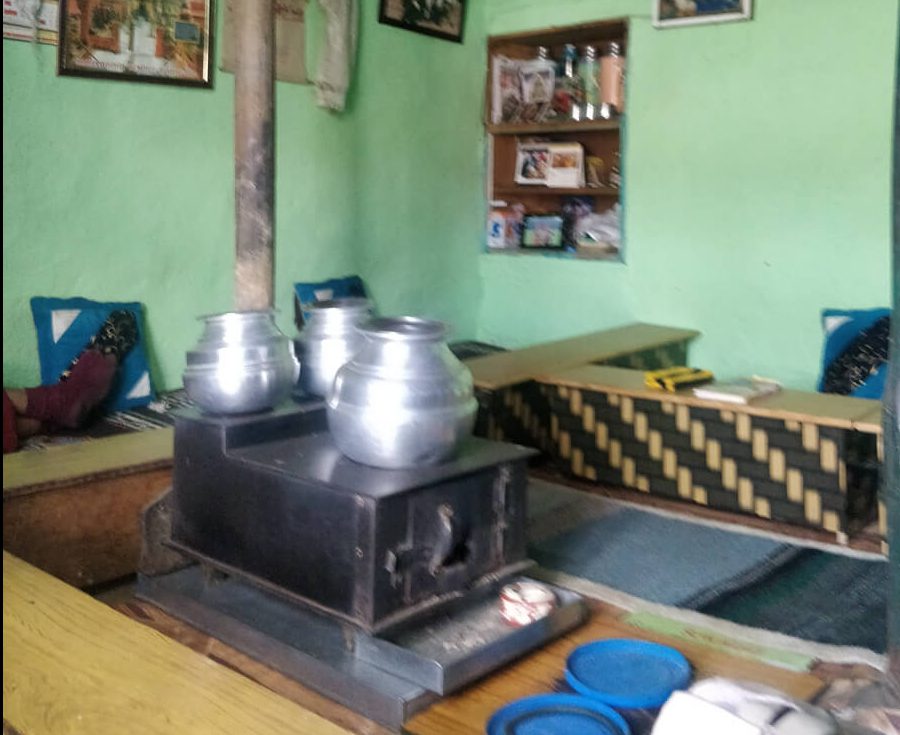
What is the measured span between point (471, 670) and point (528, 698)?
104 mm

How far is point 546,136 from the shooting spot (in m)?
4.37

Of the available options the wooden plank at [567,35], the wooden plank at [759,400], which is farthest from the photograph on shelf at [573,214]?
the wooden plank at [759,400]

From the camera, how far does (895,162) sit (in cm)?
112

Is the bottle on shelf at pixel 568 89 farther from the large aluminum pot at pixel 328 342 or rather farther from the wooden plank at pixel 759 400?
the large aluminum pot at pixel 328 342

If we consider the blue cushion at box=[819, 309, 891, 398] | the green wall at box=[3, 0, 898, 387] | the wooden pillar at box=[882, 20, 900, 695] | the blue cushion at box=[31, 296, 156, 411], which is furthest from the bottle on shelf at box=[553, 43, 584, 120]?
the wooden pillar at box=[882, 20, 900, 695]

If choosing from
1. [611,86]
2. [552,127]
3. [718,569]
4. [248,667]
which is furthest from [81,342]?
[611,86]

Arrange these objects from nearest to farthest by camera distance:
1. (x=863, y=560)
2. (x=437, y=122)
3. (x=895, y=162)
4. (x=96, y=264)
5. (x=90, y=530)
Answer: (x=895, y=162) → (x=90, y=530) → (x=863, y=560) → (x=96, y=264) → (x=437, y=122)

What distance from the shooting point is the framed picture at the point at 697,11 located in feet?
11.5

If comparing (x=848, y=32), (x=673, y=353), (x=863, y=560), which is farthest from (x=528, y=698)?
(x=848, y=32)

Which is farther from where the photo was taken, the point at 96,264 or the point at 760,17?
the point at 760,17

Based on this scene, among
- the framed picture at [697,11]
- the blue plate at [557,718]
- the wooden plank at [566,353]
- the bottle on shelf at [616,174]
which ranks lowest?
the blue plate at [557,718]

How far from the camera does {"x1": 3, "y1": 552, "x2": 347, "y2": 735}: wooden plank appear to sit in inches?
44.4

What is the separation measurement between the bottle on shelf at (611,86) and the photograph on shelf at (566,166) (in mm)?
235

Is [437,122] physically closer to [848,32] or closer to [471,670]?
[848,32]
